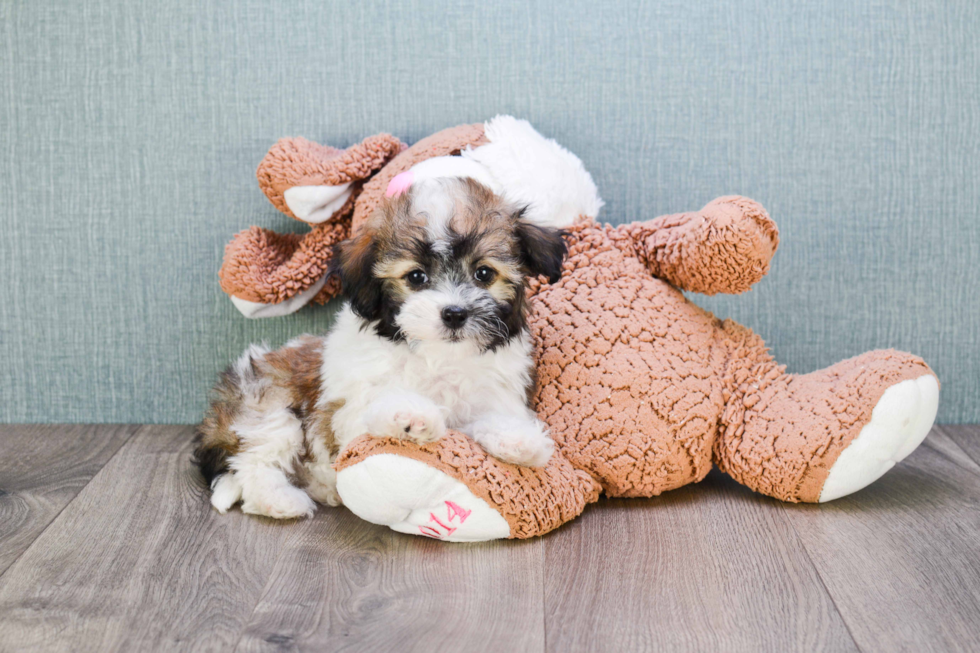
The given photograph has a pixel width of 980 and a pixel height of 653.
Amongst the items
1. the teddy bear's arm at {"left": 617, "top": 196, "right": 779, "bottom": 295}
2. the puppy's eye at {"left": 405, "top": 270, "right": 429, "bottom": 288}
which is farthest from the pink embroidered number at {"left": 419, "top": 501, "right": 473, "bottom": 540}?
the teddy bear's arm at {"left": 617, "top": 196, "right": 779, "bottom": 295}

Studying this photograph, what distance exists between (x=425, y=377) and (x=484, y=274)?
11.0 inches

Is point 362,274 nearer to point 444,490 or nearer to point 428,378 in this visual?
point 428,378

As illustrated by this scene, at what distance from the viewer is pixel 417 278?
5.29 ft

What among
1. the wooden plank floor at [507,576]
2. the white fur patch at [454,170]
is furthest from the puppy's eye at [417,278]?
the wooden plank floor at [507,576]

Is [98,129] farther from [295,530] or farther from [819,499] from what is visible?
[819,499]

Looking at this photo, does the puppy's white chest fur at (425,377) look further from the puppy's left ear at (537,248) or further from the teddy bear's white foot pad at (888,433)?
the teddy bear's white foot pad at (888,433)

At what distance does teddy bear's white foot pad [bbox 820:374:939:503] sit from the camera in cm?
177

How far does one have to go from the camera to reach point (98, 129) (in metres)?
2.36

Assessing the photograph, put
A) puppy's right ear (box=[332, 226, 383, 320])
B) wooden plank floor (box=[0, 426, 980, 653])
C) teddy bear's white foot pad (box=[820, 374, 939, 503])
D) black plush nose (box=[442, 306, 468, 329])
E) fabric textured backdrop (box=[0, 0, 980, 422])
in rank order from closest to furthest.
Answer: wooden plank floor (box=[0, 426, 980, 653])
black plush nose (box=[442, 306, 468, 329])
puppy's right ear (box=[332, 226, 383, 320])
teddy bear's white foot pad (box=[820, 374, 939, 503])
fabric textured backdrop (box=[0, 0, 980, 422])

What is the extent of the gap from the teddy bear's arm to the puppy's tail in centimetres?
102

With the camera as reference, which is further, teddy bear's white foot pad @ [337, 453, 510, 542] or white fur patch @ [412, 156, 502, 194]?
white fur patch @ [412, 156, 502, 194]

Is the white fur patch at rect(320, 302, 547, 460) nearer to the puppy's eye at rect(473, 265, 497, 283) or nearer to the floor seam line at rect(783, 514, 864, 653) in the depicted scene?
the puppy's eye at rect(473, 265, 497, 283)

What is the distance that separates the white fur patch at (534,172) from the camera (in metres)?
1.98

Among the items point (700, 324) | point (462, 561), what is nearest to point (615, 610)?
point (462, 561)
